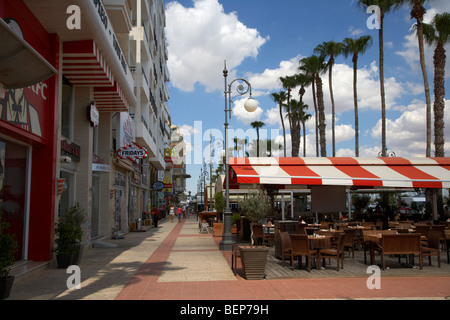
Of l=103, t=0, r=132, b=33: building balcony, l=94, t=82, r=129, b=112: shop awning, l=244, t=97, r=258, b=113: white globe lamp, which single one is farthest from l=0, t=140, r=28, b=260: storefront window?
l=103, t=0, r=132, b=33: building balcony

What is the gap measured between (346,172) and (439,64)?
12.9 metres

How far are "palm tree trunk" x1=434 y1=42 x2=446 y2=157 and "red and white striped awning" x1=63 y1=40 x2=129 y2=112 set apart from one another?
1728cm

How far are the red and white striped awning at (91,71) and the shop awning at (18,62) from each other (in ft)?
18.6

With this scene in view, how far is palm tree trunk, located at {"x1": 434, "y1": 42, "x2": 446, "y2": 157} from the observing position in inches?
858

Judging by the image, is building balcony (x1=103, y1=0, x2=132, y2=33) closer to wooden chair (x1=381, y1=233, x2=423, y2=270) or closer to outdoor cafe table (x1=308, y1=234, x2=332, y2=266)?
outdoor cafe table (x1=308, y1=234, x2=332, y2=266)

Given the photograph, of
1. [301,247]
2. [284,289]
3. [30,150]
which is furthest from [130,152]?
[284,289]

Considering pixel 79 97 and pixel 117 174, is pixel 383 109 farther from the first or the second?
pixel 79 97

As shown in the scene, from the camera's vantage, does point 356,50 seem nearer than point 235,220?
No

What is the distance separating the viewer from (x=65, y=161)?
1180 cm

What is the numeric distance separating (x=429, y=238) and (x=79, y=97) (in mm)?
12022

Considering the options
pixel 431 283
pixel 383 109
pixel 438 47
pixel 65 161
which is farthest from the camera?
pixel 383 109

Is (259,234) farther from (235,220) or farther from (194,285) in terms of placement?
(194,285)

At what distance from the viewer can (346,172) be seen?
15.0 meters
